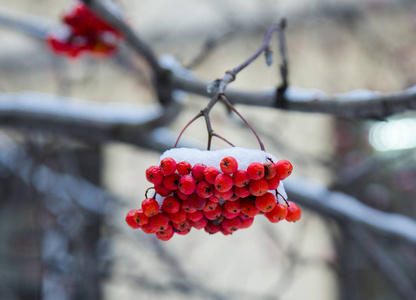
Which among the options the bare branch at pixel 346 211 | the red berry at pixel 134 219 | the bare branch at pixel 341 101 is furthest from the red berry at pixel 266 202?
the bare branch at pixel 346 211

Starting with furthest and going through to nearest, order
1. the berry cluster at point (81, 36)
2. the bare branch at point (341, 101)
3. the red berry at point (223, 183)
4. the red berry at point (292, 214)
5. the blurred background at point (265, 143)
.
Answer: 1. the blurred background at point (265, 143)
2. the berry cluster at point (81, 36)
3. the bare branch at point (341, 101)
4. the red berry at point (292, 214)
5. the red berry at point (223, 183)

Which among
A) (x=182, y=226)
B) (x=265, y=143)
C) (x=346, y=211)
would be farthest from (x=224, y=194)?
(x=265, y=143)

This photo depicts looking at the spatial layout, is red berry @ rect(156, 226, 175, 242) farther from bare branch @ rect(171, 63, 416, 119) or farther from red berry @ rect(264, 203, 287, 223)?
bare branch @ rect(171, 63, 416, 119)

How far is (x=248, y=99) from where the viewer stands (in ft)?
4.07

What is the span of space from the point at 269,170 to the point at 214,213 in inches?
5.7

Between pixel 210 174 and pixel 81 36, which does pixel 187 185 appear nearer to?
pixel 210 174

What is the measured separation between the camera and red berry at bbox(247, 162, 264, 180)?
2.31 feet

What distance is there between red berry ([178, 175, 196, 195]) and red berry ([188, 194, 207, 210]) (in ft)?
0.09

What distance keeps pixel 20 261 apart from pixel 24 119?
10.7 ft

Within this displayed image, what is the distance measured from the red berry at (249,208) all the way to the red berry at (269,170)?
0.07 m

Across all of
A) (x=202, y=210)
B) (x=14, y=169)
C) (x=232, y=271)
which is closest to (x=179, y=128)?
(x=232, y=271)

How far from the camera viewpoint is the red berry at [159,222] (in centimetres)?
75

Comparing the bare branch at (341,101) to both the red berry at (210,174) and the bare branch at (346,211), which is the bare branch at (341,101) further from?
the bare branch at (346,211)

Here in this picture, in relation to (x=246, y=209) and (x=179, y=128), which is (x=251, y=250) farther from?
(x=246, y=209)
